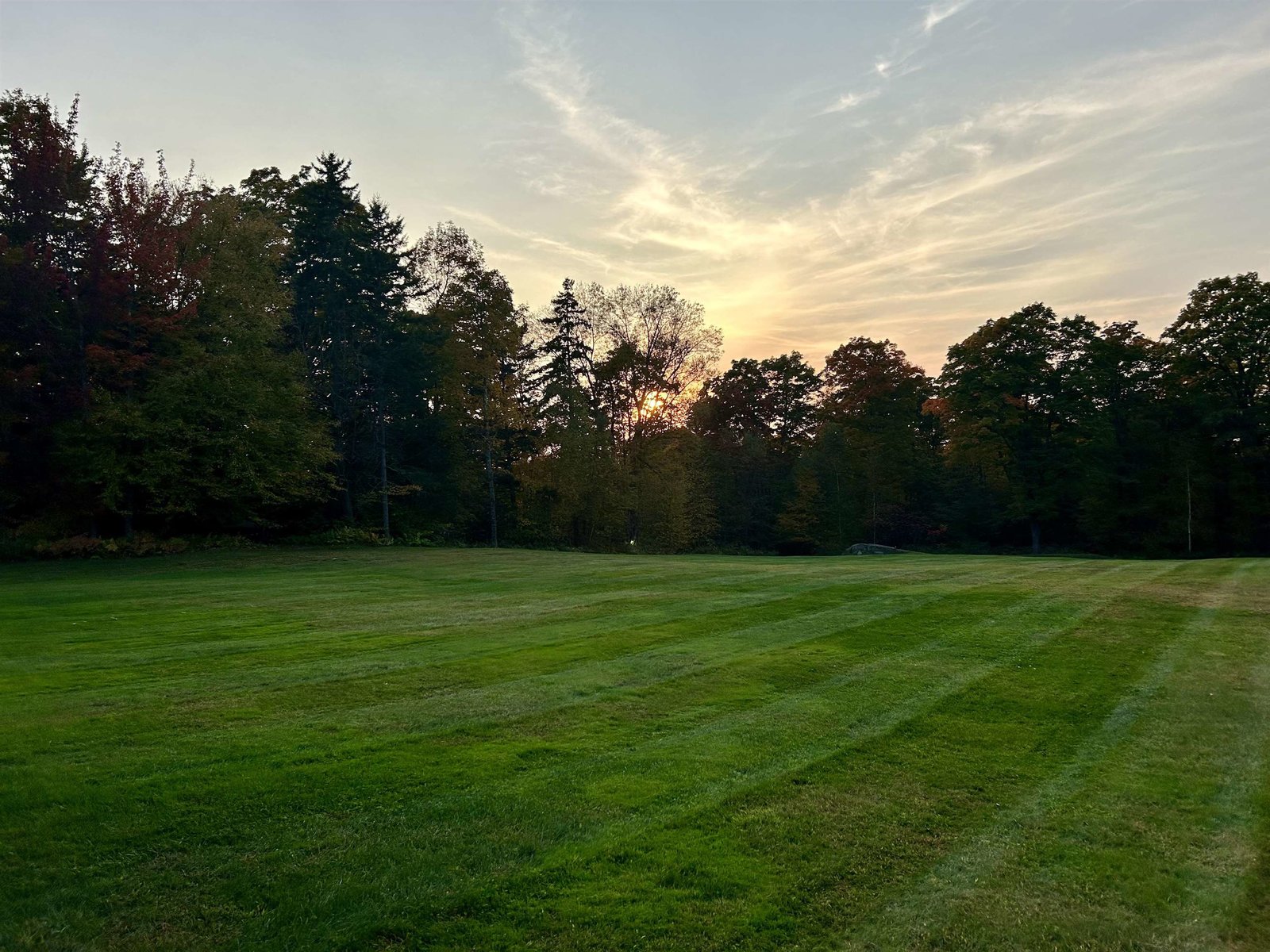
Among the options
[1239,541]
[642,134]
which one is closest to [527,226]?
[642,134]

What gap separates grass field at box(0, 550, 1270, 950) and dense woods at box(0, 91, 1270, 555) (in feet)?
52.2

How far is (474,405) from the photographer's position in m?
36.3

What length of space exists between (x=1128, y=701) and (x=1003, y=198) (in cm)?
1802

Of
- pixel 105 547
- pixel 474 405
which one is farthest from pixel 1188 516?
pixel 105 547

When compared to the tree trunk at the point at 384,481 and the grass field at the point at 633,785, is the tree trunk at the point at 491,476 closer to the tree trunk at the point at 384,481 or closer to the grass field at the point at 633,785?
the tree trunk at the point at 384,481

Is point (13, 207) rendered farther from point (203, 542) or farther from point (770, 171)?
point (770, 171)

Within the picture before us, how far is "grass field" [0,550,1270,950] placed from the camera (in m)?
3.25

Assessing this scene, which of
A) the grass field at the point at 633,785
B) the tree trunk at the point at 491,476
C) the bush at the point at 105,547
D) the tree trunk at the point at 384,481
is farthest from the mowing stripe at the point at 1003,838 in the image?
the tree trunk at the point at 491,476

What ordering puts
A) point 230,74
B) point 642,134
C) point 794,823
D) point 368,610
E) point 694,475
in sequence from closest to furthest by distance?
point 794,823, point 368,610, point 230,74, point 642,134, point 694,475

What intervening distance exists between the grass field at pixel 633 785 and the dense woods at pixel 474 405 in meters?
15.9

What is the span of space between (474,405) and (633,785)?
1309 inches

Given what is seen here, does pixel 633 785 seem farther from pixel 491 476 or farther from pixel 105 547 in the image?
pixel 491 476

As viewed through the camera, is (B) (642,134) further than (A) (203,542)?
No

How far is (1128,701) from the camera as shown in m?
6.80
